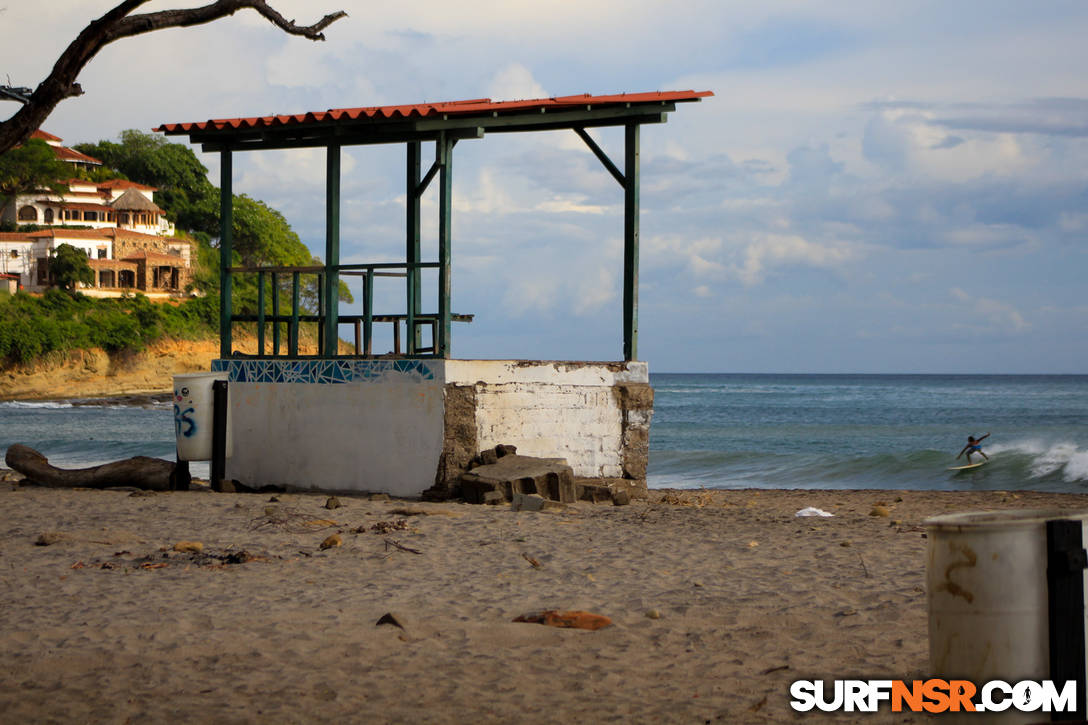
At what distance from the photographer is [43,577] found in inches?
279

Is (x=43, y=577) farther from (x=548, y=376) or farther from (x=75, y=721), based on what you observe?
(x=548, y=376)

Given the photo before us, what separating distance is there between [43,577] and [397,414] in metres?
4.24

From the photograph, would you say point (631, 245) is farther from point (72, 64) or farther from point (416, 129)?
point (72, 64)

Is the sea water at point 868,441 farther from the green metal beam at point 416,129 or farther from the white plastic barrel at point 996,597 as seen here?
the white plastic barrel at point 996,597

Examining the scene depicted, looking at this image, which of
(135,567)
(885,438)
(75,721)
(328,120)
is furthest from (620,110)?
(885,438)

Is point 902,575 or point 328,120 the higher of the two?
point 328,120

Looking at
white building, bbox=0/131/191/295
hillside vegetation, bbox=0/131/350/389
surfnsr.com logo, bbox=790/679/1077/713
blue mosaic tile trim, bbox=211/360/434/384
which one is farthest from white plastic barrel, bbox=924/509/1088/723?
white building, bbox=0/131/191/295

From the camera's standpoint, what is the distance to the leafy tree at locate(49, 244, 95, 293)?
72562 mm

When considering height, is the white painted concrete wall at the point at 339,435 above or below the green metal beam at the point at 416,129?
below

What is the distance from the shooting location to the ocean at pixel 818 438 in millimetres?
21844

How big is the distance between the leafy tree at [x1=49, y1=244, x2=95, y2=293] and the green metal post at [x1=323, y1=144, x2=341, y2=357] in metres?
67.8

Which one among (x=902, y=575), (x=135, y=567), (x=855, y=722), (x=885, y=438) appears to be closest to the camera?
(x=855, y=722)

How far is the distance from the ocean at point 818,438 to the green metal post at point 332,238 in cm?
839

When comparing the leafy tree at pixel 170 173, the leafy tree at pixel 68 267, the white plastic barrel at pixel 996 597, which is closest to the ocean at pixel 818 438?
the white plastic barrel at pixel 996 597
